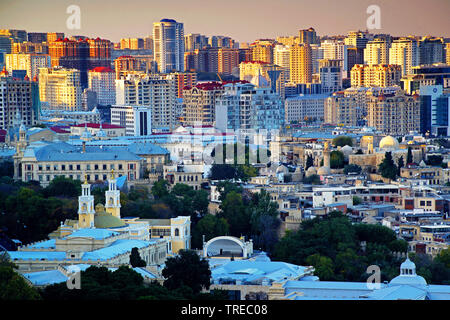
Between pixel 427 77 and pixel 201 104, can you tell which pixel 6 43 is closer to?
pixel 201 104

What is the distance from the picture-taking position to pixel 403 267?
16.7 m

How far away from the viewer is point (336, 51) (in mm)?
73688

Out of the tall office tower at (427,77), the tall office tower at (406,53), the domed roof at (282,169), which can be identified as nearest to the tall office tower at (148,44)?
the tall office tower at (406,53)

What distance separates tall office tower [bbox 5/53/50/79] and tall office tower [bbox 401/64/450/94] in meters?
18.2

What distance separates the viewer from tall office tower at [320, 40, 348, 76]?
2830 inches

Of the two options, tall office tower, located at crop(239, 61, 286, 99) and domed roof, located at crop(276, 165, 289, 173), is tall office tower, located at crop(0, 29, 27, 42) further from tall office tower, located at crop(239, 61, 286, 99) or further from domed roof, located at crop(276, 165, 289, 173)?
domed roof, located at crop(276, 165, 289, 173)

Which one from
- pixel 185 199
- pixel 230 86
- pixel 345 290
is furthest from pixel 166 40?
pixel 345 290

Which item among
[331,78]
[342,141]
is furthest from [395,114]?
[331,78]

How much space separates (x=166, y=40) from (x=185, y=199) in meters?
43.1

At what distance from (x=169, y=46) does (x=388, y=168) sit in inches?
1474

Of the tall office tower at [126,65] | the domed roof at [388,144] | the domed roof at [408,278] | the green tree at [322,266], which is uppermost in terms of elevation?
the tall office tower at [126,65]

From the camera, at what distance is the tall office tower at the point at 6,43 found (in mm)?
60644

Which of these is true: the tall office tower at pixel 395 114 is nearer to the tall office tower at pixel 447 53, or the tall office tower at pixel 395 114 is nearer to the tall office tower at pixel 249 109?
the tall office tower at pixel 249 109

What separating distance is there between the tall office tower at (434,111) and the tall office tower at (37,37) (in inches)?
850
